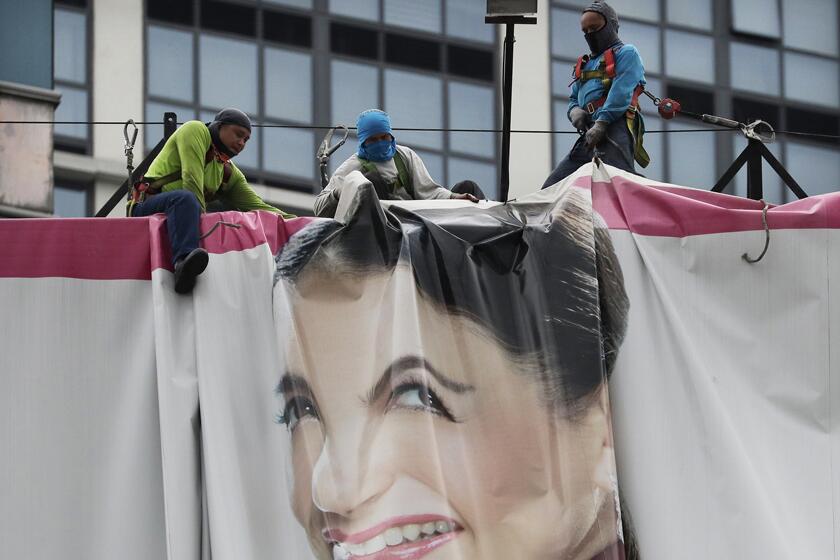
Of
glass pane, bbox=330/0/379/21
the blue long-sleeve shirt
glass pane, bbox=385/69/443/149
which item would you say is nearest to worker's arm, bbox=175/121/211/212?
the blue long-sleeve shirt

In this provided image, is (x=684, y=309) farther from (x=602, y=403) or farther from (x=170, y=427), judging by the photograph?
(x=170, y=427)

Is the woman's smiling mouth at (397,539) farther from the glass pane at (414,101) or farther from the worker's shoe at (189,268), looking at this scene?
the glass pane at (414,101)

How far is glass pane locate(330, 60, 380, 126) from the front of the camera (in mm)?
28750

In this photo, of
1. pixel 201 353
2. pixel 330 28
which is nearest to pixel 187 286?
pixel 201 353

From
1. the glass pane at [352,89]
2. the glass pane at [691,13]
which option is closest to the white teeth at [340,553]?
the glass pane at [352,89]

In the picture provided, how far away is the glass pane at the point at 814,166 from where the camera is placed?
106 feet

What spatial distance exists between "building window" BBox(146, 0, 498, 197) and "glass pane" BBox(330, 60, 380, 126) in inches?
0.6

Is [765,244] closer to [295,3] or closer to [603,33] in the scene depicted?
[603,33]

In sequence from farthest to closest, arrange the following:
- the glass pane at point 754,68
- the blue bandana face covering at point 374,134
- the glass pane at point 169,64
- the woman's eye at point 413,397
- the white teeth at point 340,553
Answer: the glass pane at point 754,68 → the glass pane at point 169,64 → the blue bandana face covering at point 374,134 → the woman's eye at point 413,397 → the white teeth at point 340,553

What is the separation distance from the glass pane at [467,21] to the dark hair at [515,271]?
63.3 ft

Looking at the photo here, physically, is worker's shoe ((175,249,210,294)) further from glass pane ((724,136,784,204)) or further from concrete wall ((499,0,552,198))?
glass pane ((724,136,784,204))

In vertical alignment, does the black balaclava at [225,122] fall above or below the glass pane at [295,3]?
below

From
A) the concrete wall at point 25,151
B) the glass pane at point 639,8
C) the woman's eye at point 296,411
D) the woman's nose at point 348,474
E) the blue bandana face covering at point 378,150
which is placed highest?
the glass pane at point 639,8

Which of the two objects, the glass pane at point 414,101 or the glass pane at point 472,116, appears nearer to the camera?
the glass pane at point 414,101
